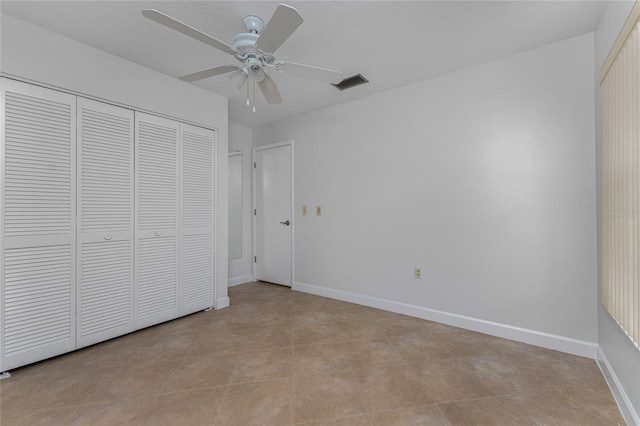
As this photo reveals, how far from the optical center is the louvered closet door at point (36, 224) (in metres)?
1.98

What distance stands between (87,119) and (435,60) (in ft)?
10.2

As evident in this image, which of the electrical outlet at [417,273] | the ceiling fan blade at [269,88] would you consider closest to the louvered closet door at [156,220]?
the ceiling fan blade at [269,88]

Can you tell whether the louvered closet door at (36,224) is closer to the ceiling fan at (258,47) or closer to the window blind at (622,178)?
the ceiling fan at (258,47)

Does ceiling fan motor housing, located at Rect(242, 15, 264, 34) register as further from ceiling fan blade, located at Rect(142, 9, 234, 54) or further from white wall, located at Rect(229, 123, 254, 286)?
white wall, located at Rect(229, 123, 254, 286)

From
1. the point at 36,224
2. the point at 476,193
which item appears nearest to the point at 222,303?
the point at 36,224

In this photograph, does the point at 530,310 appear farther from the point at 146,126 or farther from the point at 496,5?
the point at 146,126

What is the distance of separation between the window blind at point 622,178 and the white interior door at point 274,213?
3.30 meters

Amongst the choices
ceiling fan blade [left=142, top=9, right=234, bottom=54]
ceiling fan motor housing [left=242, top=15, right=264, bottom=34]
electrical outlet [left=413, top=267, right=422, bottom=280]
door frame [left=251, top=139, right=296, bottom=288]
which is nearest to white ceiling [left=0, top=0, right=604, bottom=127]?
ceiling fan motor housing [left=242, top=15, right=264, bottom=34]

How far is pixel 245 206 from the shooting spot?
4.61 metres

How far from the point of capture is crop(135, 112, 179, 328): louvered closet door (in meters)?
2.68

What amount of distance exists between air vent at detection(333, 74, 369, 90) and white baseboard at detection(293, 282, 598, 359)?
8.04 feet

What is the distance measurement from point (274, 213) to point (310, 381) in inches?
112

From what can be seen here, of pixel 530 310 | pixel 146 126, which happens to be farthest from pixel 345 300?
pixel 146 126

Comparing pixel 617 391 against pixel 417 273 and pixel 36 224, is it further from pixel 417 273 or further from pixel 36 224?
pixel 36 224
